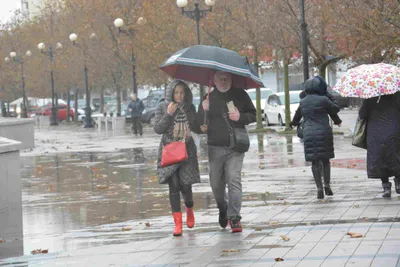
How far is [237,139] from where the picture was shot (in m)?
10.3

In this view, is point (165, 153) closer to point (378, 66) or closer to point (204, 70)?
point (204, 70)

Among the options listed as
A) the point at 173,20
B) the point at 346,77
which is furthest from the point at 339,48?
the point at 346,77

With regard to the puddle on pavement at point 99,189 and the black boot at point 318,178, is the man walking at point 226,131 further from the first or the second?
A: the black boot at point 318,178

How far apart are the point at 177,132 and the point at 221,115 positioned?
505mm

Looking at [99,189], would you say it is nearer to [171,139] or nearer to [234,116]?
[171,139]

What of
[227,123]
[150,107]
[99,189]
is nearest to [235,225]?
[227,123]

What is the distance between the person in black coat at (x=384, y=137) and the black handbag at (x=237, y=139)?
2982mm

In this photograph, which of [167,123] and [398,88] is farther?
[398,88]

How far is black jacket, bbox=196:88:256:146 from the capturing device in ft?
34.0

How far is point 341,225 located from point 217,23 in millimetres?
31869

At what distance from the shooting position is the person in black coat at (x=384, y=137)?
1270 centimetres

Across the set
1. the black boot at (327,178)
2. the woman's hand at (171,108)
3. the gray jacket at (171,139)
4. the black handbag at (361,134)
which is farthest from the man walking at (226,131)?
the black boot at (327,178)

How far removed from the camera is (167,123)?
34.2 feet

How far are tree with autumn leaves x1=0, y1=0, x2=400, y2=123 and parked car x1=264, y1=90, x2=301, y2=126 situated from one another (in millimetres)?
1869
